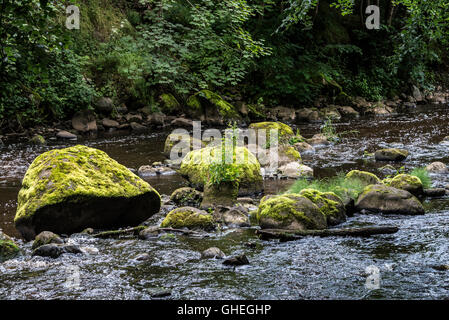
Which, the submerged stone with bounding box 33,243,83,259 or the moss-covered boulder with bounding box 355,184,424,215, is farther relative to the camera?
the moss-covered boulder with bounding box 355,184,424,215

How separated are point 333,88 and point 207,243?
17236mm

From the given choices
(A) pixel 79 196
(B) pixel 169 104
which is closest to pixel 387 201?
(A) pixel 79 196

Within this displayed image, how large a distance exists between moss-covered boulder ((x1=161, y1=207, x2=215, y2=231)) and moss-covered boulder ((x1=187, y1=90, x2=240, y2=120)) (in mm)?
10633

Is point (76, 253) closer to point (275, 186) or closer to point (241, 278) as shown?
point (241, 278)

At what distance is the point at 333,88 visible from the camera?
21047mm

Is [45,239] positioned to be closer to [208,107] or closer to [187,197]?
[187,197]

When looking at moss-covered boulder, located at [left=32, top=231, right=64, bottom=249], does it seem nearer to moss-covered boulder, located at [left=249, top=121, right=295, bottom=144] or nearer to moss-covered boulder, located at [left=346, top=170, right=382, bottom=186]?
moss-covered boulder, located at [left=346, top=170, right=382, bottom=186]

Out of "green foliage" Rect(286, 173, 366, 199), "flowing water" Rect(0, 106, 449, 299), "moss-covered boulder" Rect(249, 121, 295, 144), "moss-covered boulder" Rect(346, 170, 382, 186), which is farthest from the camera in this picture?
"moss-covered boulder" Rect(249, 121, 295, 144)

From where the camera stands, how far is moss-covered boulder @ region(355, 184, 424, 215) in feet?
20.6

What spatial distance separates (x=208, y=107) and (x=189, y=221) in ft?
36.7

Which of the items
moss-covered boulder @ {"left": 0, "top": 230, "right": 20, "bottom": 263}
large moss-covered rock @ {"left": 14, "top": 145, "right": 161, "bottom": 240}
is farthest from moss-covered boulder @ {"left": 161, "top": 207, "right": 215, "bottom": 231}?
moss-covered boulder @ {"left": 0, "top": 230, "right": 20, "bottom": 263}

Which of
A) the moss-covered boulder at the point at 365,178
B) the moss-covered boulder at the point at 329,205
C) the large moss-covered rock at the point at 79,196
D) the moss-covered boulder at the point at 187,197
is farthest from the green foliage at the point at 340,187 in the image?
the large moss-covered rock at the point at 79,196

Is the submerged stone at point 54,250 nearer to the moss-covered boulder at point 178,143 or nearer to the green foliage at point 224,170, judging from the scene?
the green foliage at point 224,170
